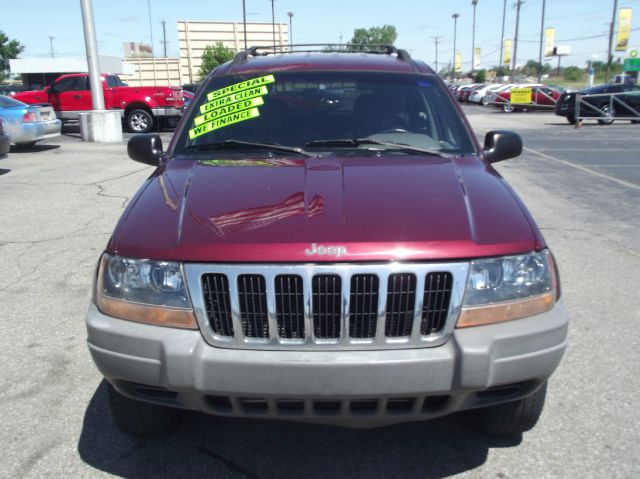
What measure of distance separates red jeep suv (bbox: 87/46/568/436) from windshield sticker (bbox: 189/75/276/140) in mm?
1000

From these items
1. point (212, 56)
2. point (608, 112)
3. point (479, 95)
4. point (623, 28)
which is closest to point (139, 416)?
point (608, 112)

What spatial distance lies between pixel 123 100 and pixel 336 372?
18531 mm

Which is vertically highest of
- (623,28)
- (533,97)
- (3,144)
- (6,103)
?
(623,28)

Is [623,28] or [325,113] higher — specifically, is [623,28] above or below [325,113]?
above

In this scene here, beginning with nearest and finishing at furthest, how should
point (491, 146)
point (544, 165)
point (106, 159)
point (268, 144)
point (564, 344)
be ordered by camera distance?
point (564, 344) < point (268, 144) < point (491, 146) < point (544, 165) < point (106, 159)

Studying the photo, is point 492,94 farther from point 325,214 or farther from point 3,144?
point 325,214

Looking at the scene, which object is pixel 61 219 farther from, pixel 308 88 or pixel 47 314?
pixel 308 88

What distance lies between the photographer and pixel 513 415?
2.70 m

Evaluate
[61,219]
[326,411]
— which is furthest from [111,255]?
[61,219]

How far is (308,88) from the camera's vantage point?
3852 millimetres

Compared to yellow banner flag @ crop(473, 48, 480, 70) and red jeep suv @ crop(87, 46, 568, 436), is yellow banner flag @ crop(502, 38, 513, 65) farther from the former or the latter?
red jeep suv @ crop(87, 46, 568, 436)

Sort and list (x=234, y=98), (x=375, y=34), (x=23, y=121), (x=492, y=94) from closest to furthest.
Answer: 1. (x=234, y=98)
2. (x=23, y=121)
3. (x=492, y=94)
4. (x=375, y=34)

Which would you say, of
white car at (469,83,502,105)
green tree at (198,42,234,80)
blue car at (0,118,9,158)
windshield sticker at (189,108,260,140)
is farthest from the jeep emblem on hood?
green tree at (198,42,234,80)

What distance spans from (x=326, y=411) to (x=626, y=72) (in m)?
55.4
